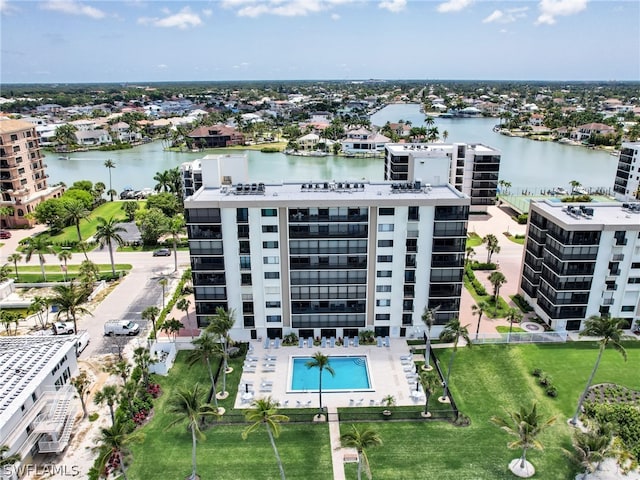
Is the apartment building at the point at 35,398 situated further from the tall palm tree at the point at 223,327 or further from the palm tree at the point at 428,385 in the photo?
the palm tree at the point at 428,385

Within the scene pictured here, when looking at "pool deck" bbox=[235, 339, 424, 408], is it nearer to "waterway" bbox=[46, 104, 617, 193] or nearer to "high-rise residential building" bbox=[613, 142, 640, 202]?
"high-rise residential building" bbox=[613, 142, 640, 202]

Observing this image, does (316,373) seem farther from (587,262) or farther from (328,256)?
(587,262)

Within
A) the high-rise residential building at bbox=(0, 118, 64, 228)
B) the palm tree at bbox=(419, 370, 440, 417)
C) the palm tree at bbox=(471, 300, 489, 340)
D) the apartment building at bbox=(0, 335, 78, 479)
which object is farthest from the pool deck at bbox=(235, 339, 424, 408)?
the high-rise residential building at bbox=(0, 118, 64, 228)

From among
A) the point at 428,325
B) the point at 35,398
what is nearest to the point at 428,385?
the point at 428,325

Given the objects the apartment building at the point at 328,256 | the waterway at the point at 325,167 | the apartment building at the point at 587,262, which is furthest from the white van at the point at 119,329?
the waterway at the point at 325,167

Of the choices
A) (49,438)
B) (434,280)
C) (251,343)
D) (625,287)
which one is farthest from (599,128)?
(49,438)
